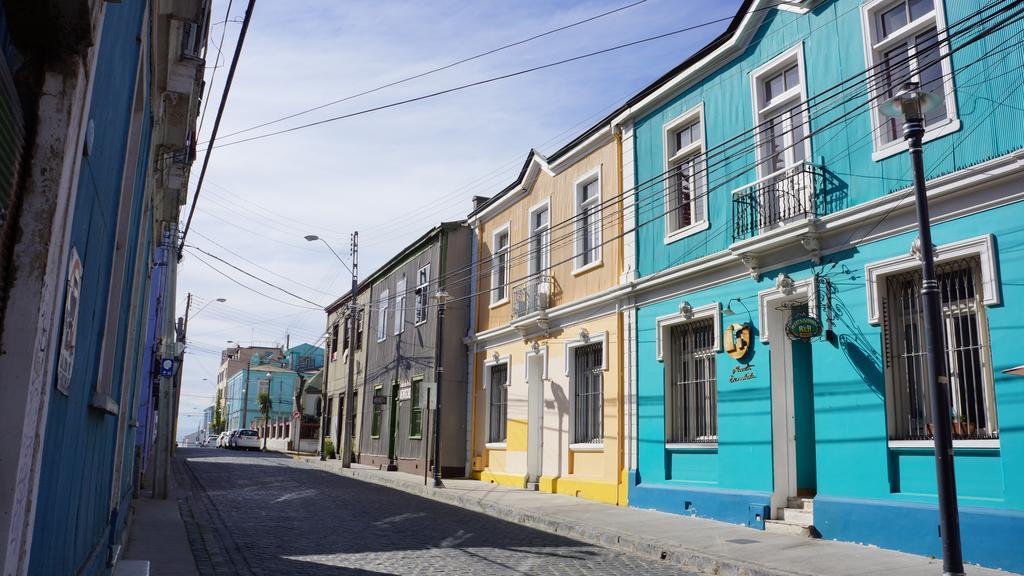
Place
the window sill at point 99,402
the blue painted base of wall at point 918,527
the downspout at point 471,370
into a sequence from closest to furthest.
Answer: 1. the window sill at point 99,402
2. the blue painted base of wall at point 918,527
3. the downspout at point 471,370

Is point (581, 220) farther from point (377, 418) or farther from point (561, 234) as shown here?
point (377, 418)

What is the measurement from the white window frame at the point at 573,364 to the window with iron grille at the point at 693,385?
1.97 m

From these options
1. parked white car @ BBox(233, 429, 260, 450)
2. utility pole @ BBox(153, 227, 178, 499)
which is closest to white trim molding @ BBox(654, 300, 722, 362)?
utility pole @ BBox(153, 227, 178, 499)

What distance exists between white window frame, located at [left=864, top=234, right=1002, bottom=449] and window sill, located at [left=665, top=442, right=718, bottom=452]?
3557mm

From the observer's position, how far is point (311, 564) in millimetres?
9141

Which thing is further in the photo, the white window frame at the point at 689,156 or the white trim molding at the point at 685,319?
the white window frame at the point at 689,156

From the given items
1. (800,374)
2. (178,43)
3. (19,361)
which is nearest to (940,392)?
(800,374)

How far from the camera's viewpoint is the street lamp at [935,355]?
736 centimetres

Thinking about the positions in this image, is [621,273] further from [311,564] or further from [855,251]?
[311,564]

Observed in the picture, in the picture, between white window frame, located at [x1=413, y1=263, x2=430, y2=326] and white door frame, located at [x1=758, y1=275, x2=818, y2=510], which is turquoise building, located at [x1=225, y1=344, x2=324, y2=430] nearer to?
white window frame, located at [x1=413, y1=263, x2=430, y2=326]

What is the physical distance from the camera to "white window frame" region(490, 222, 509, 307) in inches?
861

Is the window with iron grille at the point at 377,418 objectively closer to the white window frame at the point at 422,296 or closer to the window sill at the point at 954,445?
the white window frame at the point at 422,296

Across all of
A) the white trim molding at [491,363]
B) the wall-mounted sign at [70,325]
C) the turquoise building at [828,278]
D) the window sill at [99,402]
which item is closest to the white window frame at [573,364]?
the turquoise building at [828,278]

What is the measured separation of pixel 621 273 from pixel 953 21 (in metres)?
7.80
